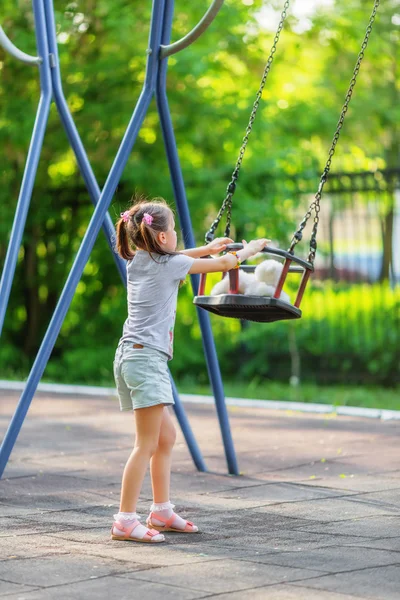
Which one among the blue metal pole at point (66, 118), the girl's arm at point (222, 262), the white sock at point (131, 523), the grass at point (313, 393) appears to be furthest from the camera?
the grass at point (313, 393)

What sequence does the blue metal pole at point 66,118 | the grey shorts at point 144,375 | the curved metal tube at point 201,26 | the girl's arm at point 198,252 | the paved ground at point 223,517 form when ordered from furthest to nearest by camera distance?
the blue metal pole at point 66,118, the curved metal tube at point 201,26, the girl's arm at point 198,252, the grey shorts at point 144,375, the paved ground at point 223,517

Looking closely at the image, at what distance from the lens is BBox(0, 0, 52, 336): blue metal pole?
5738mm

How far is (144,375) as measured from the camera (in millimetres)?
4684

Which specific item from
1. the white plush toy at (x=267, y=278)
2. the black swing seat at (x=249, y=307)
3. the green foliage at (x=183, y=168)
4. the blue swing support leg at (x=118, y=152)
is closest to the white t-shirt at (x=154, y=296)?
the black swing seat at (x=249, y=307)

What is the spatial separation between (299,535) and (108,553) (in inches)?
33.8

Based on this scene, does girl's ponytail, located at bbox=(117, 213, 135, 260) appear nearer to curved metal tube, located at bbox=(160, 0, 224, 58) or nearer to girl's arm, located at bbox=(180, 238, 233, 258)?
girl's arm, located at bbox=(180, 238, 233, 258)

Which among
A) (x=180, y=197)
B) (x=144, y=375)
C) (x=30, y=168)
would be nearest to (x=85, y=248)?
(x=30, y=168)

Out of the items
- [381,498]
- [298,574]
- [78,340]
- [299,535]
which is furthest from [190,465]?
[78,340]

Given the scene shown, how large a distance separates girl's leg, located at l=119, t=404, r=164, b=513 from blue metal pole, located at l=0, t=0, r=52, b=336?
4.17ft

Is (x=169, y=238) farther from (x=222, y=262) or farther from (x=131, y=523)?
(x=131, y=523)

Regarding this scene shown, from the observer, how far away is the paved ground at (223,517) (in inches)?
148

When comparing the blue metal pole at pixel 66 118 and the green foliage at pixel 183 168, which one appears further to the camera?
the green foliage at pixel 183 168

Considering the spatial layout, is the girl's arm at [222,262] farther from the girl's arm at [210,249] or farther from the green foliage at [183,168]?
the green foliage at [183,168]

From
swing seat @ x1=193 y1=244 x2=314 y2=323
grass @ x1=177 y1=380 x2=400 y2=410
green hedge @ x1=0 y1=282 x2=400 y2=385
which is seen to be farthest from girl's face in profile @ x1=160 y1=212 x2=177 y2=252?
green hedge @ x1=0 y1=282 x2=400 y2=385
